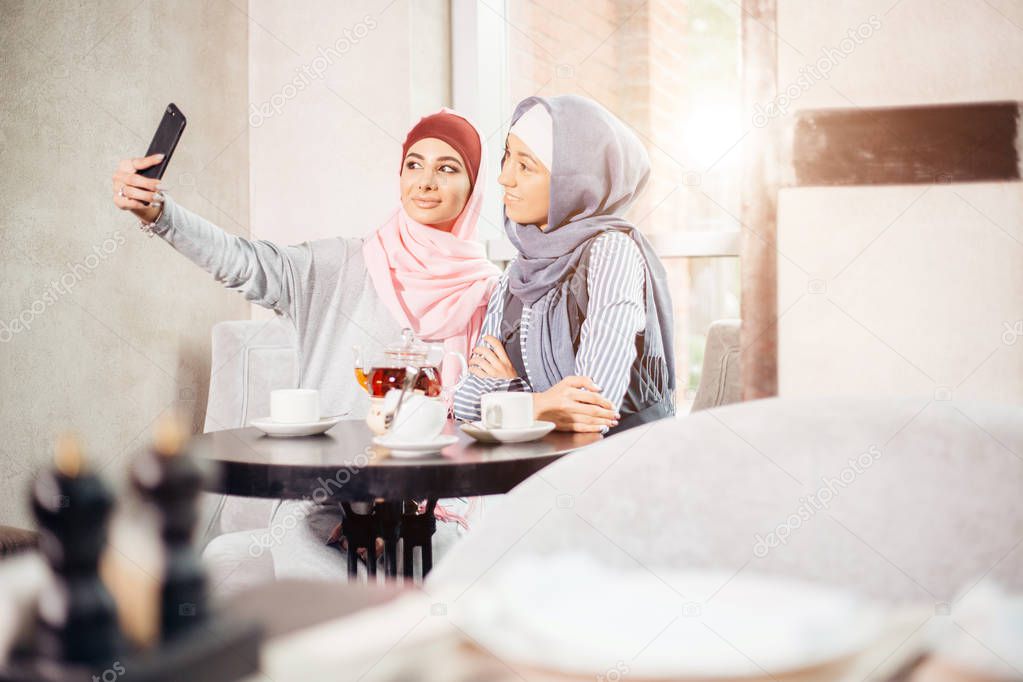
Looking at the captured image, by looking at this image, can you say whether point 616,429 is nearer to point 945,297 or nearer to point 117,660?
point 945,297

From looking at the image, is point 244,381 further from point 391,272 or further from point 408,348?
point 408,348

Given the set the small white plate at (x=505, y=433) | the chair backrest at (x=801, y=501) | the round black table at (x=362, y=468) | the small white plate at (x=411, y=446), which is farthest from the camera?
the small white plate at (x=505, y=433)

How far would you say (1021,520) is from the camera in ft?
2.27

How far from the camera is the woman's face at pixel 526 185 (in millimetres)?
2445

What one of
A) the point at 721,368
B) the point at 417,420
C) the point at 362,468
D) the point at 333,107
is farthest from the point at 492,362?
the point at 333,107

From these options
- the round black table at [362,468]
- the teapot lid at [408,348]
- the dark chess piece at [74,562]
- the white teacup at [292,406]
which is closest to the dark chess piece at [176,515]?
the dark chess piece at [74,562]

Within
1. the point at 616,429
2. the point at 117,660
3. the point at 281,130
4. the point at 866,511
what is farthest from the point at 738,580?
the point at 281,130

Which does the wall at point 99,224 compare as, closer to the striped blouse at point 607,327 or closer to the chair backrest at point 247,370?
the chair backrest at point 247,370

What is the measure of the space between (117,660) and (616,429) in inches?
70.1

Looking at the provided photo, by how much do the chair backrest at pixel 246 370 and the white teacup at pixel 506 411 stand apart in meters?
1.07

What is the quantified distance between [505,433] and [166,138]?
39.0 inches

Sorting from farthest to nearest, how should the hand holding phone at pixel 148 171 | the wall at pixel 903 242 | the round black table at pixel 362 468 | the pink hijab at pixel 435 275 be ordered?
the pink hijab at pixel 435 275 → the hand holding phone at pixel 148 171 → the round black table at pixel 362 468 → the wall at pixel 903 242

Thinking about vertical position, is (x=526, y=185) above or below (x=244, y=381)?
above

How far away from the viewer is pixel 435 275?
2479 millimetres
